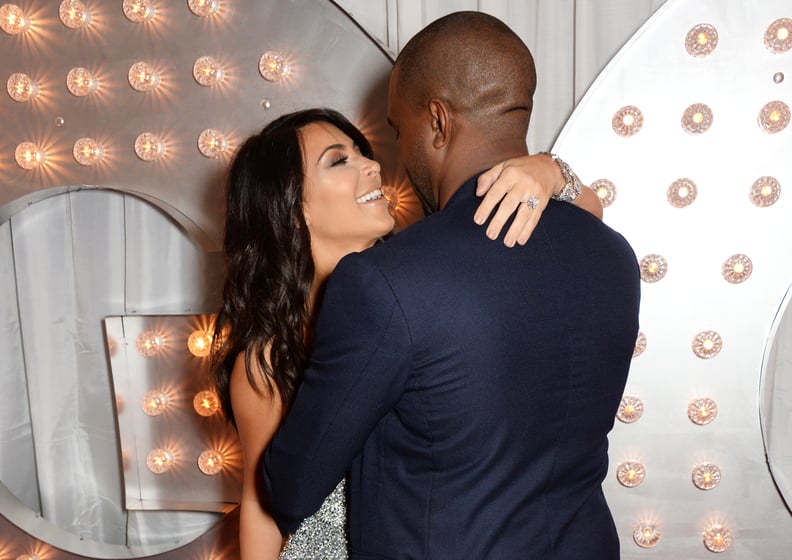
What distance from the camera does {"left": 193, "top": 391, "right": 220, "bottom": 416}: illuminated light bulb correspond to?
6.69 ft

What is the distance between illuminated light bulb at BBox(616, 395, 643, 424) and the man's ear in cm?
85

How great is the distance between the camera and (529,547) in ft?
3.37

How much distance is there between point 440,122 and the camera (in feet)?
3.76

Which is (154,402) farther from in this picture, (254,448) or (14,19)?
(14,19)

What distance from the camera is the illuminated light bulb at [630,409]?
67.1 inches

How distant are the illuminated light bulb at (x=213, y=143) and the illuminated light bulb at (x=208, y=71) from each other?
116mm

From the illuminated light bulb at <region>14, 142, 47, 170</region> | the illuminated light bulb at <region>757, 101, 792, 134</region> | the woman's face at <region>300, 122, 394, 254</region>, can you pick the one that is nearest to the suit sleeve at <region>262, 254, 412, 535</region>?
the woman's face at <region>300, 122, 394, 254</region>

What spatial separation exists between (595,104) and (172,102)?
3.33 feet

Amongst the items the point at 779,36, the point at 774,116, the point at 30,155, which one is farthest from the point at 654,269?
the point at 30,155

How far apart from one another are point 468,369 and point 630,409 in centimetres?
88

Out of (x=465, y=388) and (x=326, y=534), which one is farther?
(x=326, y=534)

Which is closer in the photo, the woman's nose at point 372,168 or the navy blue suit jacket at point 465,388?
the navy blue suit jacket at point 465,388

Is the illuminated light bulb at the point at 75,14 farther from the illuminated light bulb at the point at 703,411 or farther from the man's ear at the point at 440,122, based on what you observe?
the illuminated light bulb at the point at 703,411

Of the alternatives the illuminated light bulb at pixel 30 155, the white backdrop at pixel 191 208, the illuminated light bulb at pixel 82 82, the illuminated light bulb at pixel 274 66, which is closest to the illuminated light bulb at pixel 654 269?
the white backdrop at pixel 191 208
